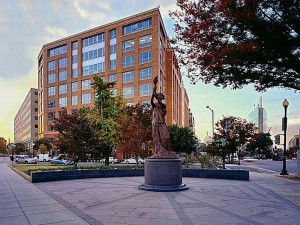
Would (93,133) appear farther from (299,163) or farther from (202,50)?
(299,163)

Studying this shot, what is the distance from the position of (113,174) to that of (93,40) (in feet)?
200

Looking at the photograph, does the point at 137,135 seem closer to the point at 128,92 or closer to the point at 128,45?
the point at 128,92

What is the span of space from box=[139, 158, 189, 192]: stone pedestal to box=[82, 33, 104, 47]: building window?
213ft

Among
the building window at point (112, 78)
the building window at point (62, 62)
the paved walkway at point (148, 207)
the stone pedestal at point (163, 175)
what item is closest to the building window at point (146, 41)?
the building window at point (112, 78)

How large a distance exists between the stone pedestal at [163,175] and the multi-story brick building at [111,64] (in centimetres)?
4748

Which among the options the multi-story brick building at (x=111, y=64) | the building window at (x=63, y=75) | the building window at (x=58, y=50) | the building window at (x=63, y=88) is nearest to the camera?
the multi-story brick building at (x=111, y=64)

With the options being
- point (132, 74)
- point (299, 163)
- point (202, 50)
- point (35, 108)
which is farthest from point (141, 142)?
point (35, 108)

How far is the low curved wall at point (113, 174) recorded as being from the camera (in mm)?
17031

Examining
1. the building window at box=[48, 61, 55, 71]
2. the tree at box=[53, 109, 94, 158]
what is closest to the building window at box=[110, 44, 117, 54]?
the building window at box=[48, 61, 55, 71]

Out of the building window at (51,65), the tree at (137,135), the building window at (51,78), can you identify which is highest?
the building window at (51,65)

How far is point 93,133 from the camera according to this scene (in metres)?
22.0

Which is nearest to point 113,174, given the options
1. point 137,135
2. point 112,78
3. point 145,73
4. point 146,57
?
point 137,135

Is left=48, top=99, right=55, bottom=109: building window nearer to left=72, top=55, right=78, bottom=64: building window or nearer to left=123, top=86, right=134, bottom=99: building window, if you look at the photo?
left=72, top=55, right=78, bottom=64: building window

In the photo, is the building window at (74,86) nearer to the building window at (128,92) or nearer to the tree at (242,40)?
the building window at (128,92)
